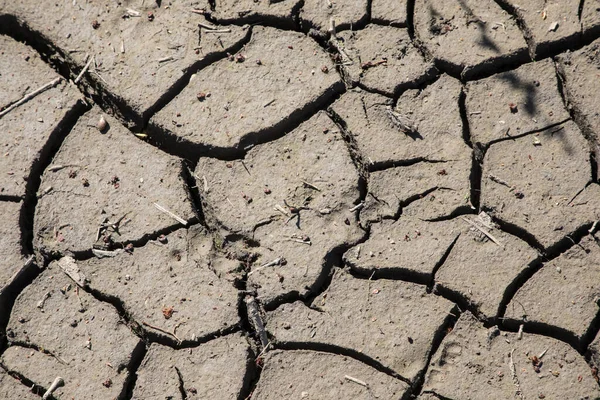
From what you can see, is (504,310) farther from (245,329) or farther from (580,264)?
(245,329)

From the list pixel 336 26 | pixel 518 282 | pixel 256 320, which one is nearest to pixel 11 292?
pixel 256 320

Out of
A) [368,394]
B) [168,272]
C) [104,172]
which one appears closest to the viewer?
[368,394]

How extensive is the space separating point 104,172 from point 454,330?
167 centimetres

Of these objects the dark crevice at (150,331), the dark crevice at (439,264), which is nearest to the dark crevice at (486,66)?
the dark crevice at (439,264)

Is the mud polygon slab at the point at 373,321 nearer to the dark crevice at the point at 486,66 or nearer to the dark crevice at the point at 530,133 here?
the dark crevice at the point at 530,133

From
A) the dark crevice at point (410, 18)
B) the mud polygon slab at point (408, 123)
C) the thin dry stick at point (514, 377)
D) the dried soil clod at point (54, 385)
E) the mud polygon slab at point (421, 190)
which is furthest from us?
the dark crevice at point (410, 18)

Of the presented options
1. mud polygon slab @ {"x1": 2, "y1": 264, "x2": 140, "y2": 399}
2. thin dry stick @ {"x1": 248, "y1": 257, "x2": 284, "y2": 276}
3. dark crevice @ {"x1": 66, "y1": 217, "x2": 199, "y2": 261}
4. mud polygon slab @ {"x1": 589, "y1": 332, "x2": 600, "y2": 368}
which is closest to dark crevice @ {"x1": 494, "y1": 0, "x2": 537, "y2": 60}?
mud polygon slab @ {"x1": 589, "y1": 332, "x2": 600, "y2": 368}

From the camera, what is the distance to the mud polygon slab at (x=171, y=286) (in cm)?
273

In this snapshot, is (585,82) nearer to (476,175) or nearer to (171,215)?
(476,175)

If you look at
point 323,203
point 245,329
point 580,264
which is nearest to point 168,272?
point 245,329

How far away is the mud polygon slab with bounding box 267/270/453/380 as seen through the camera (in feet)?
8.69

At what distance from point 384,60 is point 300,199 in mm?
797

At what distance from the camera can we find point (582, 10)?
3.14 meters

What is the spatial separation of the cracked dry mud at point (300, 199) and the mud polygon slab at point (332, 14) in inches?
0.5
